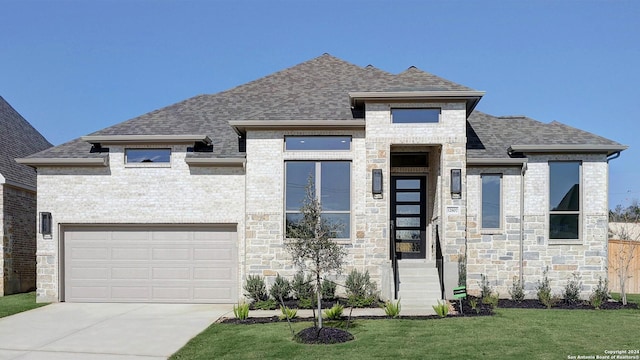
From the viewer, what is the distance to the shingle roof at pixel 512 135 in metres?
13.6

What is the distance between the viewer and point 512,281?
43.3 feet

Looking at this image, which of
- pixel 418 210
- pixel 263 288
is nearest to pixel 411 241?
pixel 418 210

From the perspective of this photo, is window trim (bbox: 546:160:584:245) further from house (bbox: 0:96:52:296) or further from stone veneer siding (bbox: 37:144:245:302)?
house (bbox: 0:96:52:296)

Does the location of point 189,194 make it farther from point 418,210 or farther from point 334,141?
point 418,210

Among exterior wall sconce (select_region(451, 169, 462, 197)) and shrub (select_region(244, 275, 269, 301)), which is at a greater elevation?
exterior wall sconce (select_region(451, 169, 462, 197))

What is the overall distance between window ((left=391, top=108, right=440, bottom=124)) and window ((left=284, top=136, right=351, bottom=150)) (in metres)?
1.38

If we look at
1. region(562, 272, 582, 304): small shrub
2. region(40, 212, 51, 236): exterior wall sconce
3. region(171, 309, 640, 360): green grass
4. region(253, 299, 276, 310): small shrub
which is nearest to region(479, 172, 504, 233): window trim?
region(562, 272, 582, 304): small shrub

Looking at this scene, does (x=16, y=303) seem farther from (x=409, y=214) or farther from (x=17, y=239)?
(x=409, y=214)

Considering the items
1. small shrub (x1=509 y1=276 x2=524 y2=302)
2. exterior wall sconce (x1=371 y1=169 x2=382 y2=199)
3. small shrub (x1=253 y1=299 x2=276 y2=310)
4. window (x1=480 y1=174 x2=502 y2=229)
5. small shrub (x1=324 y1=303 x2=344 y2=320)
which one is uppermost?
exterior wall sconce (x1=371 y1=169 x2=382 y2=199)

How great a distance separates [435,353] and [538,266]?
7.12 m

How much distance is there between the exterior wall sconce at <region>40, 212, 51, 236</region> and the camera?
13.4 meters

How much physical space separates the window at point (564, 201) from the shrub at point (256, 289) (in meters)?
8.09

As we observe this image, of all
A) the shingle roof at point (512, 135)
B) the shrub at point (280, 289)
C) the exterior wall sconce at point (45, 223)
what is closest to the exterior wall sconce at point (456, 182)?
the shingle roof at point (512, 135)

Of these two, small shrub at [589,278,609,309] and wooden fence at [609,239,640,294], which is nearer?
small shrub at [589,278,609,309]
